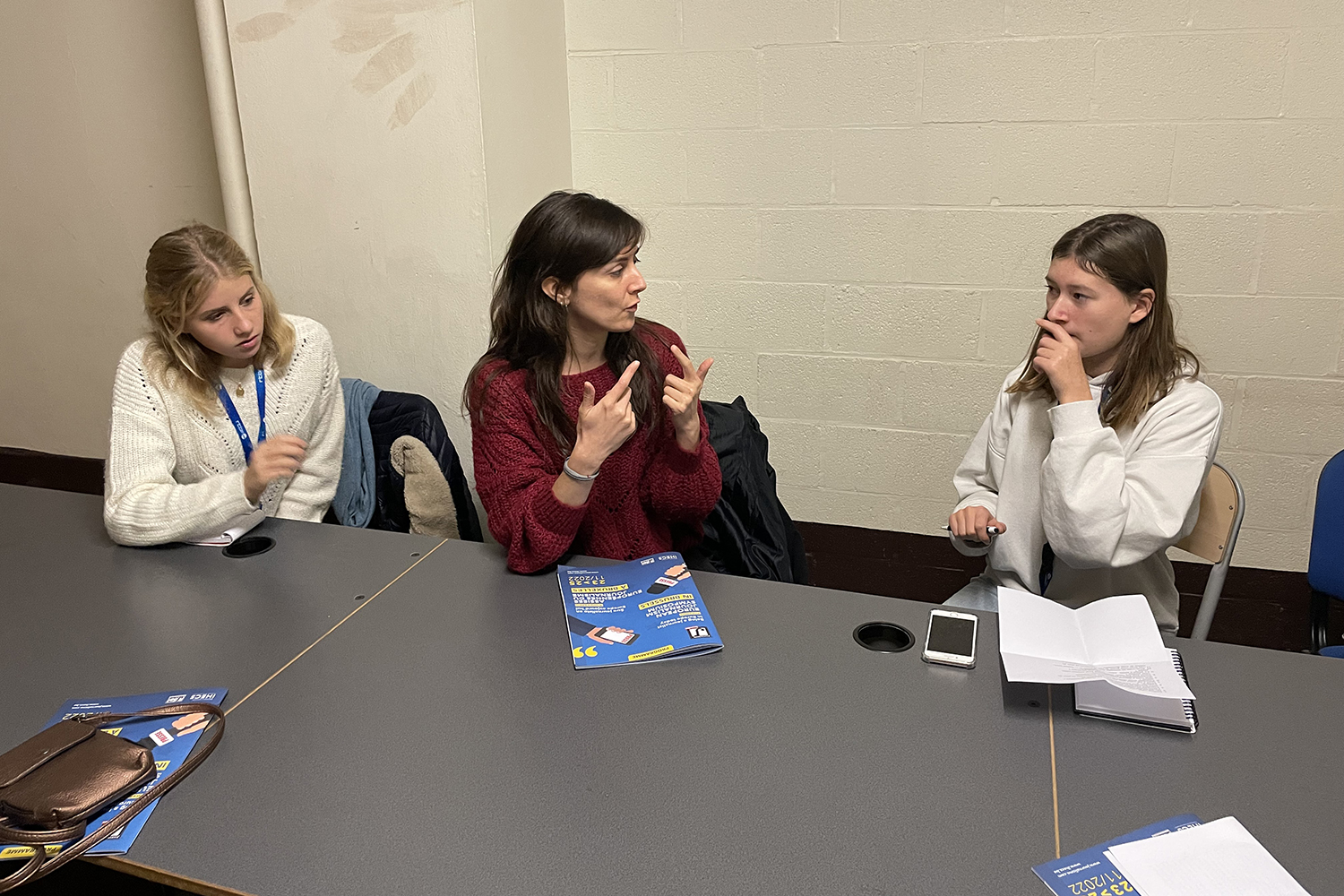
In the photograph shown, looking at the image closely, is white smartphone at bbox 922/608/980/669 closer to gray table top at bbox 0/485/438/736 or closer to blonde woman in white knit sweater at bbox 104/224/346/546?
gray table top at bbox 0/485/438/736

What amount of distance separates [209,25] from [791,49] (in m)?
1.54

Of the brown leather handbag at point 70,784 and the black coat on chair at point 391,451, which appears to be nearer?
the brown leather handbag at point 70,784

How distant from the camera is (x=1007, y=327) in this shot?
9.14 feet

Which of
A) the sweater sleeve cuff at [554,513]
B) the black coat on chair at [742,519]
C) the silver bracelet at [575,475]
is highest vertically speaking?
the silver bracelet at [575,475]

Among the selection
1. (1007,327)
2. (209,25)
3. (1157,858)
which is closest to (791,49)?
(1007,327)

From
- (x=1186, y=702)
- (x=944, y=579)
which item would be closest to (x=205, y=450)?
(x=1186, y=702)

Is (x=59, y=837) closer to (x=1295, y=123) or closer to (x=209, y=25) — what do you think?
(x=209, y=25)

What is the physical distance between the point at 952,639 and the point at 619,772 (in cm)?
54

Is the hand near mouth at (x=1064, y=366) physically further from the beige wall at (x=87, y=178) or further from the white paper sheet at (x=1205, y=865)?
the beige wall at (x=87, y=178)

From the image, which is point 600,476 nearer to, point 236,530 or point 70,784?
point 236,530

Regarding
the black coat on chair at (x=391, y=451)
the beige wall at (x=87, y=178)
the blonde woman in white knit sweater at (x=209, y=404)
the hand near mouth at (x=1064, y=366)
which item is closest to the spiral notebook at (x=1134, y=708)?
the hand near mouth at (x=1064, y=366)

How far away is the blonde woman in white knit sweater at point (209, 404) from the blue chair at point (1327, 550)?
1884 millimetres

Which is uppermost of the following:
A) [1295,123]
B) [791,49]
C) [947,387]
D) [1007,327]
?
[791,49]

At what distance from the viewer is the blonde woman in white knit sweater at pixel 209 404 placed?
69.9 inches
